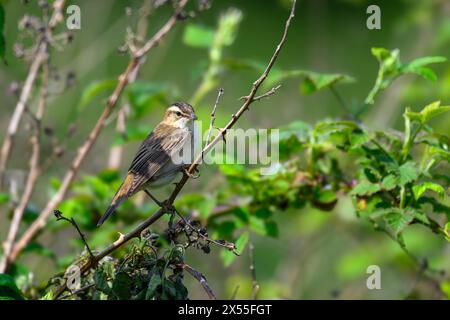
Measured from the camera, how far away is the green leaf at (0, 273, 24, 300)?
2469 mm

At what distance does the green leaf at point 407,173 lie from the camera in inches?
110

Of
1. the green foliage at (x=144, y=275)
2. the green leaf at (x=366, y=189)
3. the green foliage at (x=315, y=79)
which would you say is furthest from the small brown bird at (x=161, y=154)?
the green leaf at (x=366, y=189)

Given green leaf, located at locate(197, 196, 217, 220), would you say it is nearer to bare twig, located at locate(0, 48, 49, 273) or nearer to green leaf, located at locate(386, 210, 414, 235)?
bare twig, located at locate(0, 48, 49, 273)

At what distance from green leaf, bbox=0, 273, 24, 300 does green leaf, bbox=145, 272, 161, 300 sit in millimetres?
491

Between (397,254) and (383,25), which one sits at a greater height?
(383,25)

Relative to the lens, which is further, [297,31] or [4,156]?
[297,31]

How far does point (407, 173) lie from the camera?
9.27ft

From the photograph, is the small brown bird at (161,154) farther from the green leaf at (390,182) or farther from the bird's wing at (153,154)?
the green leaf at (390,182)

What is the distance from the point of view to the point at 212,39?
4.20 m

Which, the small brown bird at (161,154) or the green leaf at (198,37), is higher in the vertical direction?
the green leaf at (198,37)

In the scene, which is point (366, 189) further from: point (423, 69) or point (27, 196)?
point (27, 196)
